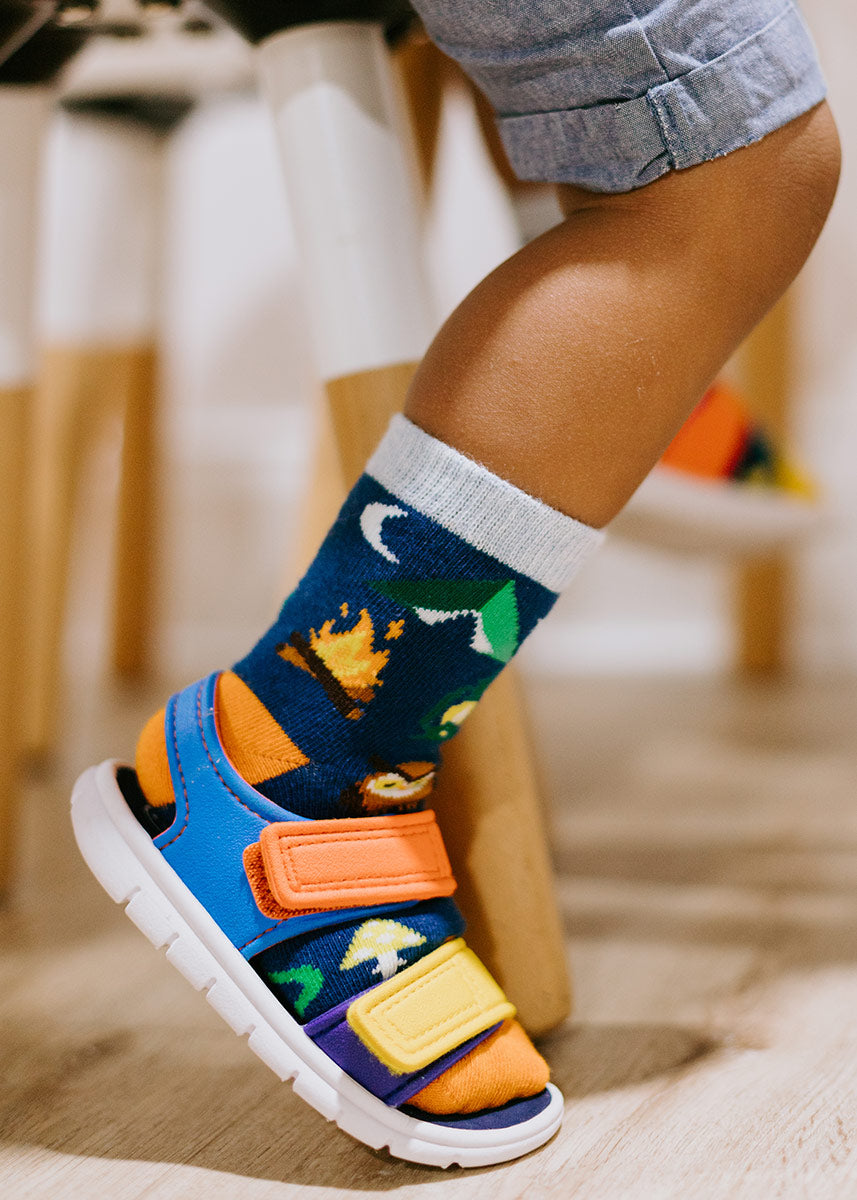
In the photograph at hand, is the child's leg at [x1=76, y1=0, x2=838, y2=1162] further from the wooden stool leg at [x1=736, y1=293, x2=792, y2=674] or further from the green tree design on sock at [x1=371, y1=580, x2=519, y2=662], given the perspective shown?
the wooden stool leg at [x1=736, y1=293, x2=792, y2=674]

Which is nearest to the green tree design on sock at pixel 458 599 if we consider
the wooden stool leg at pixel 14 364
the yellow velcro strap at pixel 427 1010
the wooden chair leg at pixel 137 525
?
the yellow velcro strap at pixel 427 1010

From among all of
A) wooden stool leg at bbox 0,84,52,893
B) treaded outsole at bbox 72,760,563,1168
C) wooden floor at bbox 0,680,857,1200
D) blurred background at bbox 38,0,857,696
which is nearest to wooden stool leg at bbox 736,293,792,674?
blurred background at bbox 38,0,857,696

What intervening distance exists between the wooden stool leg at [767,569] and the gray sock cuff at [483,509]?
2.93ft

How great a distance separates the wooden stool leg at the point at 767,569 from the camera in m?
1.20

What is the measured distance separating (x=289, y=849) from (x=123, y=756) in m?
0.57

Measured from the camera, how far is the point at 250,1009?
0.36 m

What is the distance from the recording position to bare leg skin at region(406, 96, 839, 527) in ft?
1.17

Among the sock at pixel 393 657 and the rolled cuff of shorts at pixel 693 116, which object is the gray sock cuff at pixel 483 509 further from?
the rolled cuff of shorts at pixel 693 116

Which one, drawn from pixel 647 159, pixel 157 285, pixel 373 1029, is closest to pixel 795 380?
pixel 157 285

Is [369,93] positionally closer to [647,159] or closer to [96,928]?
[647,159]

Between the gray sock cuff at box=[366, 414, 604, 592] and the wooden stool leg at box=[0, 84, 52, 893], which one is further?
the wooden stool leg at box=[0, 84, 52, 893]

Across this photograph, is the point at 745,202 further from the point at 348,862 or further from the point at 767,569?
the point at 767,569

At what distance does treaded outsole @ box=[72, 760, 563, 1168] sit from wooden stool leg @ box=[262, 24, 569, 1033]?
67 millimetres

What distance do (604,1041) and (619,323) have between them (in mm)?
279
